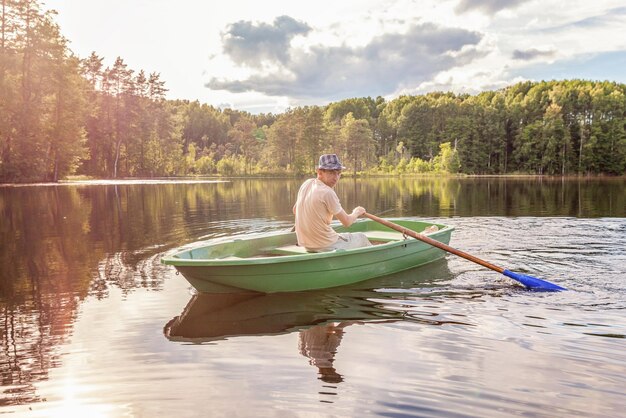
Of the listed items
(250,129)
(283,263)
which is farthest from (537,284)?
(250,129)

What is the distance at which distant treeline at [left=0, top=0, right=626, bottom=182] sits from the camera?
4050 cm

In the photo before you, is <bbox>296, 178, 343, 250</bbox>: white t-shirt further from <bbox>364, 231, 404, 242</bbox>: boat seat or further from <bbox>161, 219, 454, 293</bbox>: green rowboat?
<bbox>364, 231, 404, 242</bbox>: boat seat

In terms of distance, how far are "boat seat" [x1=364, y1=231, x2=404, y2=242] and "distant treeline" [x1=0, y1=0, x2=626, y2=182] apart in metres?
37.5

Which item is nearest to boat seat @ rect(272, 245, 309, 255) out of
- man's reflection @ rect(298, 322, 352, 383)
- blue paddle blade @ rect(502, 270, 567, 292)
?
man's reflection @ rect(298, 322, 352, 383)

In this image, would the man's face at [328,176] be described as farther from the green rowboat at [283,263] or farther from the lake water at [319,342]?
the lake water at [319,342]

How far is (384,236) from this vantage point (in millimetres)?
10453

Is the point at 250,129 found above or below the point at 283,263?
above

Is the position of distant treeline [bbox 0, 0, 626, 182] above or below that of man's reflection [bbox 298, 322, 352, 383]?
above

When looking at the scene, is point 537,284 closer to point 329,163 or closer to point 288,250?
point 329,163

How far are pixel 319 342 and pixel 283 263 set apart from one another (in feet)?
5.67

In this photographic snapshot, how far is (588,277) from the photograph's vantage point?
26.6ft

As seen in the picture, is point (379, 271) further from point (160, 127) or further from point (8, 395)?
point (160, 127)

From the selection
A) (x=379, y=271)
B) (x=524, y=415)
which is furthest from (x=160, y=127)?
(x=524, y=415)

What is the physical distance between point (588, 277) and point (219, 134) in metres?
123
